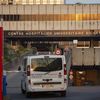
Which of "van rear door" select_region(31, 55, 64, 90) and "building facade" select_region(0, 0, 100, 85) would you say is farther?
"building facade" select_region(0, 0, 100, 85)

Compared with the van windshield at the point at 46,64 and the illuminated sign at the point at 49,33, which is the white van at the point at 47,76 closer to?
the van windshield at the point at 46,64

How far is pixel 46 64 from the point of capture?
18359 mm

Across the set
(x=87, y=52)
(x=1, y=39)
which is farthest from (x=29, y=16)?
(x=1, y=39)

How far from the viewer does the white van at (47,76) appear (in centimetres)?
1816

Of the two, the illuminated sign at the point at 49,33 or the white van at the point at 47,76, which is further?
the illuminated sign at the point at 49,33

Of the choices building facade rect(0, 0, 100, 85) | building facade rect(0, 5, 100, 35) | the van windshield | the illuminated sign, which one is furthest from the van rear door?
the illuminated sign

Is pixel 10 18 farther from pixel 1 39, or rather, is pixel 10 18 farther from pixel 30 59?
pixel 1 39

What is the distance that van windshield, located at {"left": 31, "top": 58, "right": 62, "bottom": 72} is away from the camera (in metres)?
18.2

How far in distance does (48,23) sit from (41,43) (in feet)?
62.9

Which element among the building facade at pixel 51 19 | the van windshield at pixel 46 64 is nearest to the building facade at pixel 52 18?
the building facade at pixel 51 19

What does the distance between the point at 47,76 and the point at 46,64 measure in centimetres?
49

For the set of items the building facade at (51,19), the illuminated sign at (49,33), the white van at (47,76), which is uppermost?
the building facade at (51,19)

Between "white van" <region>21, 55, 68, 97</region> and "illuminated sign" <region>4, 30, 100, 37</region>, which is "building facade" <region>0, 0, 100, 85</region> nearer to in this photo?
"illuminated sign" <region>4, 30, 100, 37</region>

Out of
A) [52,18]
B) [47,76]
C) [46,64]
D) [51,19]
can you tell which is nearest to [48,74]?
[47,76]
